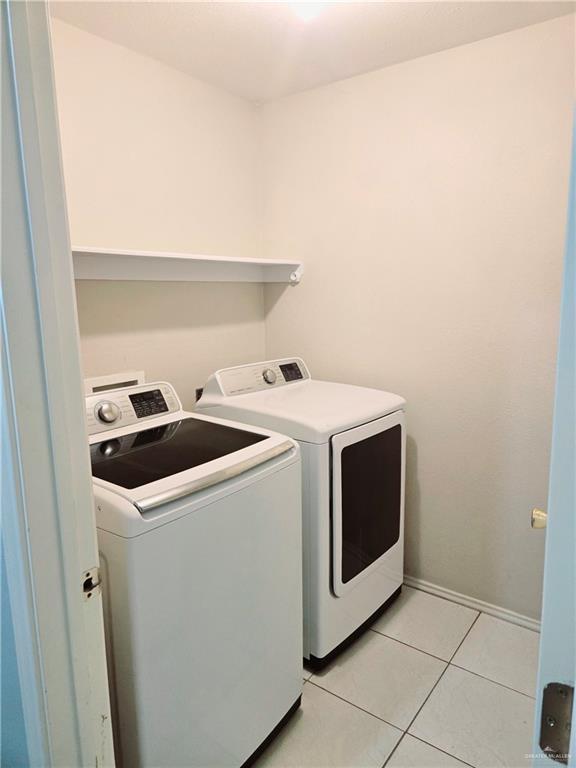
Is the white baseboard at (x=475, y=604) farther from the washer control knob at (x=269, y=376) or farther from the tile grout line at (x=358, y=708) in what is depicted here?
the washer control knob at (x=269, y=376)

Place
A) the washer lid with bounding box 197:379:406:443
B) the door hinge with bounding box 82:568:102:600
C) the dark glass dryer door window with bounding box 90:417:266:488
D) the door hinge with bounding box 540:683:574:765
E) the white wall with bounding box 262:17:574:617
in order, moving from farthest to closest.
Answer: the white wall with bounding box 262:17:574:617 → the washer lid with bounding box 197:379:406:443 → the dark glass dryer door window with bounding box 90:417:266:488 → the door hinge with bounding box 82:568:102:600 → the door hinge with bounding box 540:683:574:765

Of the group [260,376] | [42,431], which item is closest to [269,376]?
[260,376]

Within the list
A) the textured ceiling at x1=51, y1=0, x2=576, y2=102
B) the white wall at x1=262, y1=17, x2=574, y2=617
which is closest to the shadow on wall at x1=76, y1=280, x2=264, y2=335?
the white wall at x1=262, y1=17, x2=574, y2=617

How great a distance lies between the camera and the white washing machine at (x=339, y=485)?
5.66 ft

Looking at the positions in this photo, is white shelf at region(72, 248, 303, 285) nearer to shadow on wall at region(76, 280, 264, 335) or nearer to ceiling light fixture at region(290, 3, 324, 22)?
shadow on wall at region(76, 280, 264, 335)

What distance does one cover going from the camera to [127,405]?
5.56ft

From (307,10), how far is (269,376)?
1354 millimetres

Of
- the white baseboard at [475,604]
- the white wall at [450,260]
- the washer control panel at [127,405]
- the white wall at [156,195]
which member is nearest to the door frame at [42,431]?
the washer control panel at [127,405]

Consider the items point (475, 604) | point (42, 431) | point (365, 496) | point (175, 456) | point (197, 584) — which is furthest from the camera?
point (475, 604)

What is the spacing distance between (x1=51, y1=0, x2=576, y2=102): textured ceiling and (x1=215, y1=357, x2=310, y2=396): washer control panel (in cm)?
123

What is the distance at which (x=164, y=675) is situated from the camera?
3.82ft

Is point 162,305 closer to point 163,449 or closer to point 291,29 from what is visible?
point 163,449

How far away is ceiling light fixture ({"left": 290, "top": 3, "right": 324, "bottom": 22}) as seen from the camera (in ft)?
5.15

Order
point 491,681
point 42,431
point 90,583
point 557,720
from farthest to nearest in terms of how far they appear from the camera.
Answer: point 491,681
point 90,583
point 42,431
point 557,720
